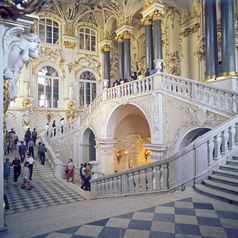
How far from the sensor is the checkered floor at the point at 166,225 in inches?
128

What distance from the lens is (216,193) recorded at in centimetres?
484

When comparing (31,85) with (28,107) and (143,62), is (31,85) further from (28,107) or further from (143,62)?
(143,62)

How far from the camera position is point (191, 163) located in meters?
5.69

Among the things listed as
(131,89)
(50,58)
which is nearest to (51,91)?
(50,58)

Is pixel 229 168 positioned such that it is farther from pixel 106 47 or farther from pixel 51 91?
pixel 51 91

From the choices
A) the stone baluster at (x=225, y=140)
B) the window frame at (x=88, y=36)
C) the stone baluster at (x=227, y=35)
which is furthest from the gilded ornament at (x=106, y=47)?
the stone baluster at (x=225, y=140)

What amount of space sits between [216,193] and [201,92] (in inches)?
201

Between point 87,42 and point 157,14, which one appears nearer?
point 157,14

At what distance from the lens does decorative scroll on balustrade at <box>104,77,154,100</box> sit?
11.1 metres

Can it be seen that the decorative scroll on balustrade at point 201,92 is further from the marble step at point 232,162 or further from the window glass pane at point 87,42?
the window glass pane at point 87,42

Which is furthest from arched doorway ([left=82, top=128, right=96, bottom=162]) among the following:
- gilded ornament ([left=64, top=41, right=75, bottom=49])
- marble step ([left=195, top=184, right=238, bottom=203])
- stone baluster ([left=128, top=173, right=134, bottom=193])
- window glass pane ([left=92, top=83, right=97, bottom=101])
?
marble step ([left=195, top=184, right=238, bottom=203])

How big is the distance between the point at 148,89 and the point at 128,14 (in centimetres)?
915

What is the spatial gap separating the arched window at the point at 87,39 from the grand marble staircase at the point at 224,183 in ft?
64.1

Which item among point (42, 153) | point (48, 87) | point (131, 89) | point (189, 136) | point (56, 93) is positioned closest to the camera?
point (189, 136)
